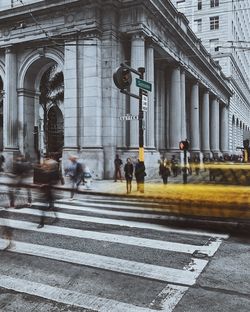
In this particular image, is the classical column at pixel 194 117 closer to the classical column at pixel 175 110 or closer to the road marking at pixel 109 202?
the classical column at pixel 175 110

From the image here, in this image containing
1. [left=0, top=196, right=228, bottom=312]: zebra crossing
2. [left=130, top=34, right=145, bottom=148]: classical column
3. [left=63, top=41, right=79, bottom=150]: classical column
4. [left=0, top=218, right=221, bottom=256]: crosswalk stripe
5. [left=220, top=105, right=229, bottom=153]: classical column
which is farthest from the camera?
[left=220, top=105, right=229, bottom=153]: classical column

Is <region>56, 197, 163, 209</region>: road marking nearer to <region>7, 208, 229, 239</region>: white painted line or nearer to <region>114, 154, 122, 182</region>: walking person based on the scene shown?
<region>7, 208, 229, 239</region>: white painted line

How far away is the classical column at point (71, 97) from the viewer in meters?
25.2

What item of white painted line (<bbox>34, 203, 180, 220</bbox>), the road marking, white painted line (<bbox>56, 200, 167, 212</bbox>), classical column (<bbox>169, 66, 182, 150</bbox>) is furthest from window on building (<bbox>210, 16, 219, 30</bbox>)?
white painted line (<bbox>34, 203, 180, 220</bbox>)

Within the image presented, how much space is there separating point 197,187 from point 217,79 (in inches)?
1674

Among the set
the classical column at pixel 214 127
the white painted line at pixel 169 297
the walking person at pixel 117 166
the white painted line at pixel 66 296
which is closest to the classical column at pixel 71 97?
the walking person at pixel 117 166

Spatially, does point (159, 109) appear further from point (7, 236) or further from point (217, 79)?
point (7, 236)

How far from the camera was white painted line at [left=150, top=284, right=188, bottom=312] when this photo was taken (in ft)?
15.4

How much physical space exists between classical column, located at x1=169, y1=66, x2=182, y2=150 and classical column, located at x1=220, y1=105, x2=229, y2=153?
24.9 meters

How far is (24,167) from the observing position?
11633mm

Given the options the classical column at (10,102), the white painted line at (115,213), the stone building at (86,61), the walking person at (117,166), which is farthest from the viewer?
the classical column at (10,102)

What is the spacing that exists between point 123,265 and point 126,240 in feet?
5.61

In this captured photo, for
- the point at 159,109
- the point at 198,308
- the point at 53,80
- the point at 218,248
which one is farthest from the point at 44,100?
the point at 198,308

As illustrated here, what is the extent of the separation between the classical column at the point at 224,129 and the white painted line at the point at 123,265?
51.5m
